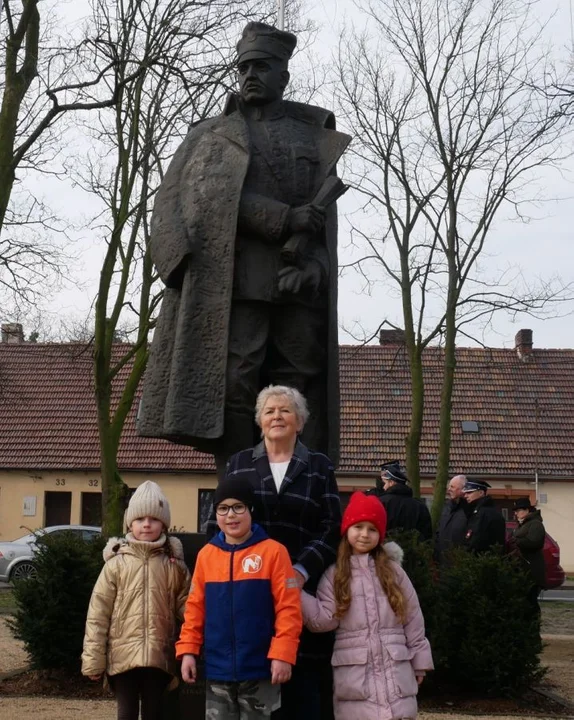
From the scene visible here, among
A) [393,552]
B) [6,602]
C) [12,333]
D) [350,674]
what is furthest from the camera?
[12,333]

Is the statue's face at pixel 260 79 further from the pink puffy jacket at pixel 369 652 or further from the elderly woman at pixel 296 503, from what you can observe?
the pink puffy jacket at pixel 369 652

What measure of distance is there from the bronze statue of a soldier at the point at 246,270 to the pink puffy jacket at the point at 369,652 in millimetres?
1282

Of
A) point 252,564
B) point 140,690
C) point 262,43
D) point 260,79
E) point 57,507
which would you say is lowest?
point 140,690

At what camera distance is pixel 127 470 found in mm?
31562

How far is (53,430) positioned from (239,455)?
93.7 feet

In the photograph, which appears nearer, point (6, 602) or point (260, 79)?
point (260, 79)

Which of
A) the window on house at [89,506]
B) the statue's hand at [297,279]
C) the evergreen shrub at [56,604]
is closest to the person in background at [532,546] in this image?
the evergreen shrub at [56,604]

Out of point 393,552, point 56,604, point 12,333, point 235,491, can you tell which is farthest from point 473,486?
point 12,333

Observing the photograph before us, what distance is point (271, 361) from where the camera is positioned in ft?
20.0

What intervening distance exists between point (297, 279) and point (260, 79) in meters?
1.14

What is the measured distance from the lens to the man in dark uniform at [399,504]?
10.2 meters

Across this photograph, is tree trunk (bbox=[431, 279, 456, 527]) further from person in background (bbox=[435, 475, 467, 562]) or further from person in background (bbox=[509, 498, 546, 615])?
person in background (bbox=[435, 475, 467, 562])

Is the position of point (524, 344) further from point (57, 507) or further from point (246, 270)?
point (246, 270)

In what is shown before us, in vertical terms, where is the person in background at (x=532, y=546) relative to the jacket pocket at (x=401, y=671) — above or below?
above
